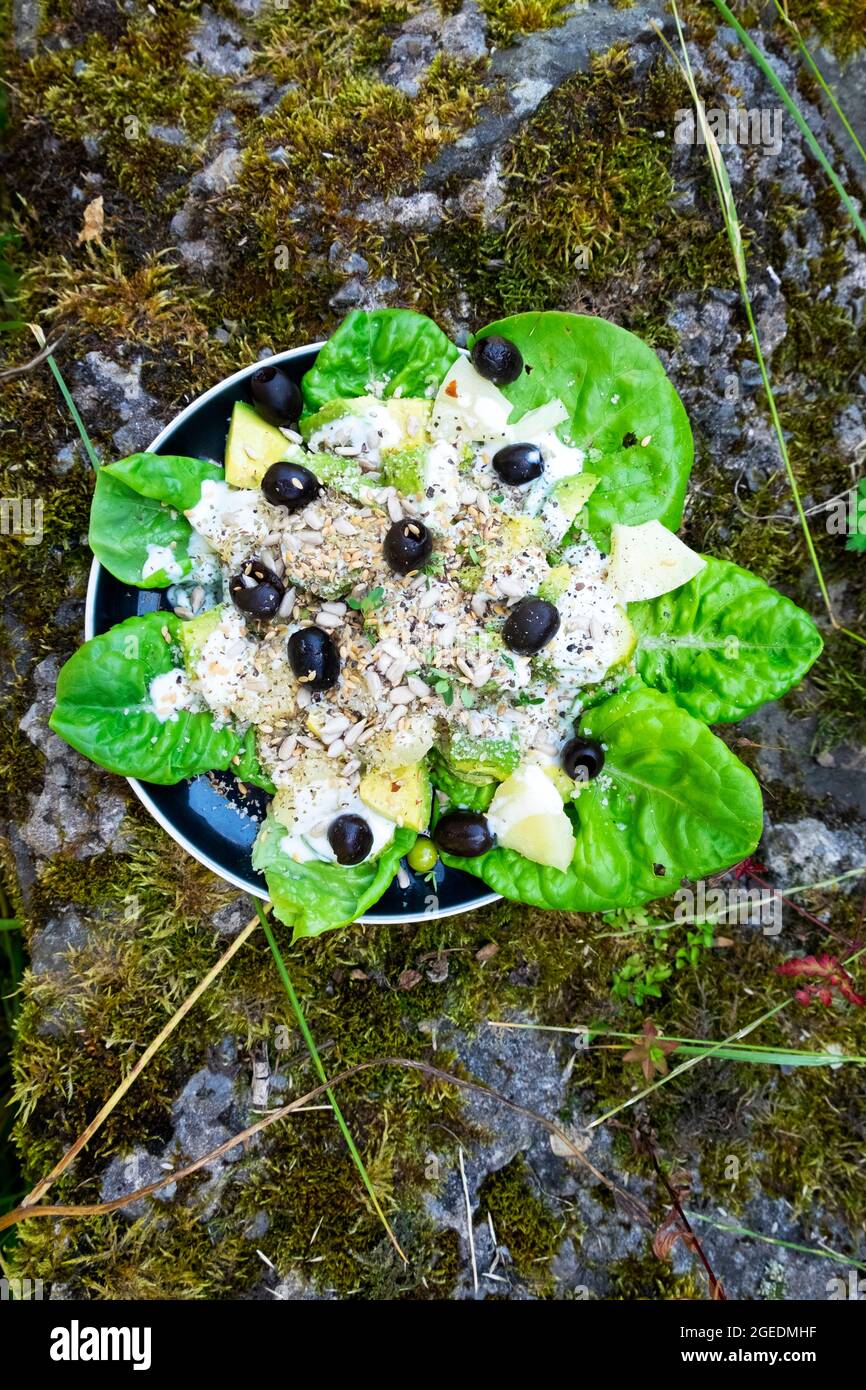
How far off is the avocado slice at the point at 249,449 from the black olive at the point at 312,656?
484 mm

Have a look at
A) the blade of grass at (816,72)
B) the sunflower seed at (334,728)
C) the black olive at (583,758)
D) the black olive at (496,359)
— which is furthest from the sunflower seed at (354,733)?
the blade of grass at (816,72)

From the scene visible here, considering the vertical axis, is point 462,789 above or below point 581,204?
below

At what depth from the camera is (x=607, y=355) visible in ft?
8.21

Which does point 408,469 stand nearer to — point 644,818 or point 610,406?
point 610,406

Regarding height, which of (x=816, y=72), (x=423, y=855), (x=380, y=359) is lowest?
(x=423, y=855)

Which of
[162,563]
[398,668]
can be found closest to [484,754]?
[398,668]

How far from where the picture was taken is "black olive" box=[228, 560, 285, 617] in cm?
234

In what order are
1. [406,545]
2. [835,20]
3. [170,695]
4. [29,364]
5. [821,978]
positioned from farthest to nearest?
[821,978] → [835,20] → [29,364] → [170,695] → [406,545]

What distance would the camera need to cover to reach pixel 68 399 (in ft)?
8.64

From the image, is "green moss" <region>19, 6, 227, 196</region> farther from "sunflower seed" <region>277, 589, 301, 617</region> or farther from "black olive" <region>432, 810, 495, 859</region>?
"black olive" <region>432, 810, 495, 859</region>

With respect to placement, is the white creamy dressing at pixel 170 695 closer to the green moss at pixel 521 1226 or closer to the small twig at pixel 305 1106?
the small twig at pixel 305 1106

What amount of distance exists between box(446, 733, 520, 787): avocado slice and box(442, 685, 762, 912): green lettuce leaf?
0.91 feet

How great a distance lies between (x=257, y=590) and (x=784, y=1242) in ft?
9.06

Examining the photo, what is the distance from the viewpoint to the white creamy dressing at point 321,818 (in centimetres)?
245
